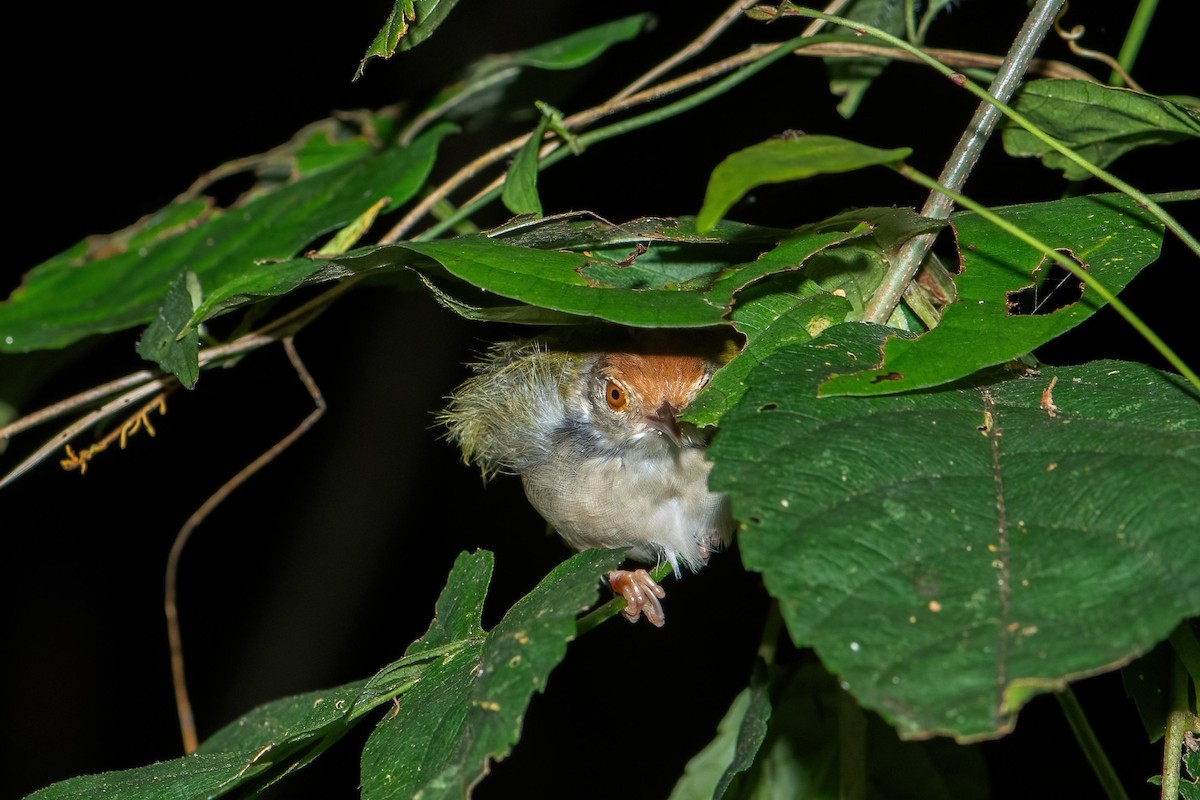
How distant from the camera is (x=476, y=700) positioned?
1531 millimetres

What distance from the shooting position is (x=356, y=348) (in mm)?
6129

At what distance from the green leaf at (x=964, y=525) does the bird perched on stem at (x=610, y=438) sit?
1.08 metres

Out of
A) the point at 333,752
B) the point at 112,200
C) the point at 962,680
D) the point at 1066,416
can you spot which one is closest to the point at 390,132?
the point at 1066,416

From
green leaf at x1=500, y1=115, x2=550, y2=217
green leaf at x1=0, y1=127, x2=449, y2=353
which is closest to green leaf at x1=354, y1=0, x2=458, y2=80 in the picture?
green leaf at x1=500, y1=115, x2=550, y2=217

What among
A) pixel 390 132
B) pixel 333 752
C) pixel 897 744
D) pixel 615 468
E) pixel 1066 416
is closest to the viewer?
pixel 1066 416

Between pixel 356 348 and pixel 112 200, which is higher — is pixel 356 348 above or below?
below

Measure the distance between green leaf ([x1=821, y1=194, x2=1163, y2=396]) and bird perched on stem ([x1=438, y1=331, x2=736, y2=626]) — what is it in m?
0.93

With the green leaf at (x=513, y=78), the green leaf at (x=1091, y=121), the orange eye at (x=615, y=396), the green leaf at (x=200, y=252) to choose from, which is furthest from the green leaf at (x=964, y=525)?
the green leaf at (x=513, y=78)

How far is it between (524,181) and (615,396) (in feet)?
2.13

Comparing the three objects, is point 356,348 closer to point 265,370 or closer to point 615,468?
point 265,370

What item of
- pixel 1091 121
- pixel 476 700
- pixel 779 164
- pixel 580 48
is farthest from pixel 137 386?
pixel 1091 121

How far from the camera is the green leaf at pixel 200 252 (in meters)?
2.79

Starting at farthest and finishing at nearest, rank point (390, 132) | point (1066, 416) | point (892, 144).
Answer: point (892, 144) → point (390, 132) → point (1066, 416)

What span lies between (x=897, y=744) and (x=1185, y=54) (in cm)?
296
